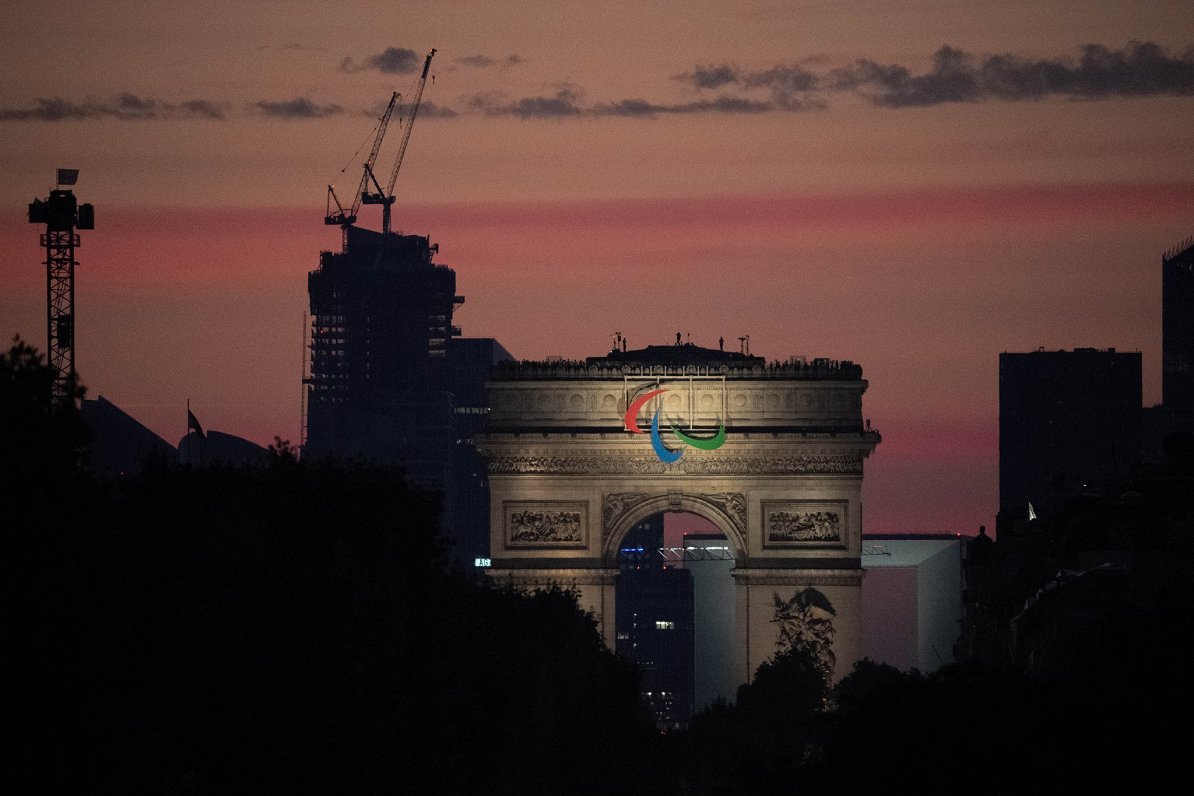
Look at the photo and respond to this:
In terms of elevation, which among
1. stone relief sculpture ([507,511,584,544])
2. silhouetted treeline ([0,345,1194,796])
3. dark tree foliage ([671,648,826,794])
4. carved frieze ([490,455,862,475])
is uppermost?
carved frieze ([490,455,862,475])

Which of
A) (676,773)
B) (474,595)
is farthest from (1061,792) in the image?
(676,773)

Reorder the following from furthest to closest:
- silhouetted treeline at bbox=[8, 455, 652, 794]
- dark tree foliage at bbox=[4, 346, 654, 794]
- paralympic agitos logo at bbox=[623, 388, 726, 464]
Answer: paralympic agitos logo at bbox=[623, 388, 726, 464] < silhouetted treeline at bbox=[8, 455, 652, 794] < dark tree foliage at bbox=[4, 346, 654, 794]

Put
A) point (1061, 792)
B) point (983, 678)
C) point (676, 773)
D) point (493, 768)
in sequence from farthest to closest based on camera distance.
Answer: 1. point (676, 773)
2. point (493, 768)
3. point (983, 678)
4. point (1061, 792)

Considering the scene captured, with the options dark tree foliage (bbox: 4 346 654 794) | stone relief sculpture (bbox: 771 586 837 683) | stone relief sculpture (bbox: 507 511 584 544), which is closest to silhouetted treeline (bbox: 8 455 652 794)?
dark tree foliage (bbox: 4 346 654 794)

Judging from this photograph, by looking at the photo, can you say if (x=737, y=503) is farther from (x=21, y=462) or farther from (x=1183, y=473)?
(x=21, y=462)

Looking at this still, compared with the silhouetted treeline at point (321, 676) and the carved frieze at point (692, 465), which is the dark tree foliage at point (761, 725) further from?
the silhouetted treeline at point (321, 676)

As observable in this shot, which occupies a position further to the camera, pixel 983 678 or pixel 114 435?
pixel 114 435

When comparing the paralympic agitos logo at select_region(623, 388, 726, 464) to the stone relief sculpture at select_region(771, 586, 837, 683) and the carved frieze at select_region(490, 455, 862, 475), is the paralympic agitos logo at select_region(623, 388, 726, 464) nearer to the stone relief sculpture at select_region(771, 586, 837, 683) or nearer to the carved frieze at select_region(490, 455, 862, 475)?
the carved frieze at select_region(490, 455, 862, 475)
